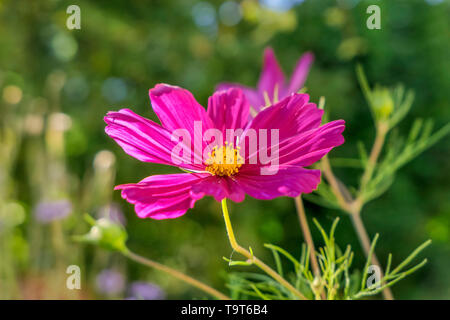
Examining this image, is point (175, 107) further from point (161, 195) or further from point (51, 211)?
point (51, 211)

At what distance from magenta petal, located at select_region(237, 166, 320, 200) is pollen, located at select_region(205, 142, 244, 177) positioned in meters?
0.02

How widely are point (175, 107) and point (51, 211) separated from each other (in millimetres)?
637

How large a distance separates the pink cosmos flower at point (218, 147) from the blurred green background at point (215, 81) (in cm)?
87

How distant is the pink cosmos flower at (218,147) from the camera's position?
22cm

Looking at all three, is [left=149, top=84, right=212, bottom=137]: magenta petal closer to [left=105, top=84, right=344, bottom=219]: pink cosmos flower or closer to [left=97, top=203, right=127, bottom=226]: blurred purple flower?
[left=105, top=84, right=344, bottom=219]: pink cosmos flower

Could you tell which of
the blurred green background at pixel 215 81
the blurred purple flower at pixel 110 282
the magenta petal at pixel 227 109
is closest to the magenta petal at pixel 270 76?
the magenta petal at pixel 227 109

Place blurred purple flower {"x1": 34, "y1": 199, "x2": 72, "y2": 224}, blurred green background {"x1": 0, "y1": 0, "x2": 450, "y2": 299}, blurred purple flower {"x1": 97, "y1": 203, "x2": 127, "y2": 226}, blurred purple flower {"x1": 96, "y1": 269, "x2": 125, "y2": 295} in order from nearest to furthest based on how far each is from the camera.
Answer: blurred purple flower {"x1": 97, "y1": 203, "x2": 127, "y2": 226} < blurred purple flower {"x1": 34, "y1": 199, "x2": 72, "y2": 224} < blurred purple flower {"x1": 96, "y1": 269, "x2": 125, "y2": 295} < blurred green background {"x1": 0, "y1": 0, "x2": 450, "y2": 299}

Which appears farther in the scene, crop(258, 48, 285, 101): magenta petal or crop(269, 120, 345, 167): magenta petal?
crop(258, 48, 285, 101): magenta petal

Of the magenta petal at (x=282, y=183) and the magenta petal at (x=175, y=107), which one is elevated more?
the magenta petal at (x=175, y=107)

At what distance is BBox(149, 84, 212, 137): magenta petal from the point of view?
0.26m

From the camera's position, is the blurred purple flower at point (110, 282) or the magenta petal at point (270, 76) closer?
the magenta petal at point (270, 76)

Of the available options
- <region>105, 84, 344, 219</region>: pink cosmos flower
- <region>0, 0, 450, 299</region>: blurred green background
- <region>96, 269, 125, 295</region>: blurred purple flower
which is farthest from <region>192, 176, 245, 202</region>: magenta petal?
<region>0, 0, 450, 299</region>: blurred green background

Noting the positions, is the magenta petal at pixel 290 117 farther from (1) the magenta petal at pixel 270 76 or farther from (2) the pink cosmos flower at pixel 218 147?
(1) the magenta petal at pixel 270 76

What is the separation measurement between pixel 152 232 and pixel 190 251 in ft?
0.43
